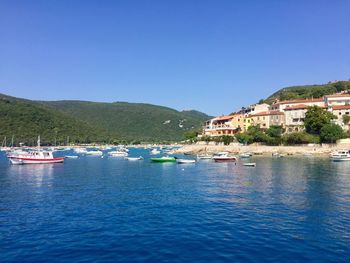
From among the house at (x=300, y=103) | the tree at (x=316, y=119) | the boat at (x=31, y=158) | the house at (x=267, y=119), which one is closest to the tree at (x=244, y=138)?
the house at (x=267, y=119)

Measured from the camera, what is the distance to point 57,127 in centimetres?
16588

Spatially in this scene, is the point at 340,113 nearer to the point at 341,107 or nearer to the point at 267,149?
the point at 341,107

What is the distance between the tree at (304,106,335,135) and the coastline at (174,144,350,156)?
19.2 ft

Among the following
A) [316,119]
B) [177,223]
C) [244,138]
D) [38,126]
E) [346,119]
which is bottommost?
[177,223]

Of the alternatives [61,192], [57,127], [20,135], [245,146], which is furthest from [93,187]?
[57,127]

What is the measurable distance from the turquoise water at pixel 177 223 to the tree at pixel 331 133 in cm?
5313

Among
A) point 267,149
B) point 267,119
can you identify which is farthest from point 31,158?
point 267,119

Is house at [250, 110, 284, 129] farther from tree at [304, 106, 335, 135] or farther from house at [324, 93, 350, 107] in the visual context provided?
house at [324, 93, 350, 107]

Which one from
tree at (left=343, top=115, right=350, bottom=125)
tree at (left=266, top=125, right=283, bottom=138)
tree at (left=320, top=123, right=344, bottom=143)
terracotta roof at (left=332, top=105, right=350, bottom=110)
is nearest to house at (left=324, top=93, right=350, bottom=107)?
terracotta roof at (left=332, top=105, right=350, bottom=110)

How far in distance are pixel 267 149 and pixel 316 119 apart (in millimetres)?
15166

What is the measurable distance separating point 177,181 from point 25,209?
1949 centimetres

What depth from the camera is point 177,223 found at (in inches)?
787

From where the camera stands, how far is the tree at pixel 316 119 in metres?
85.9

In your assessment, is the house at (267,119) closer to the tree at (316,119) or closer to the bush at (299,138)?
the tree at (316,119)
